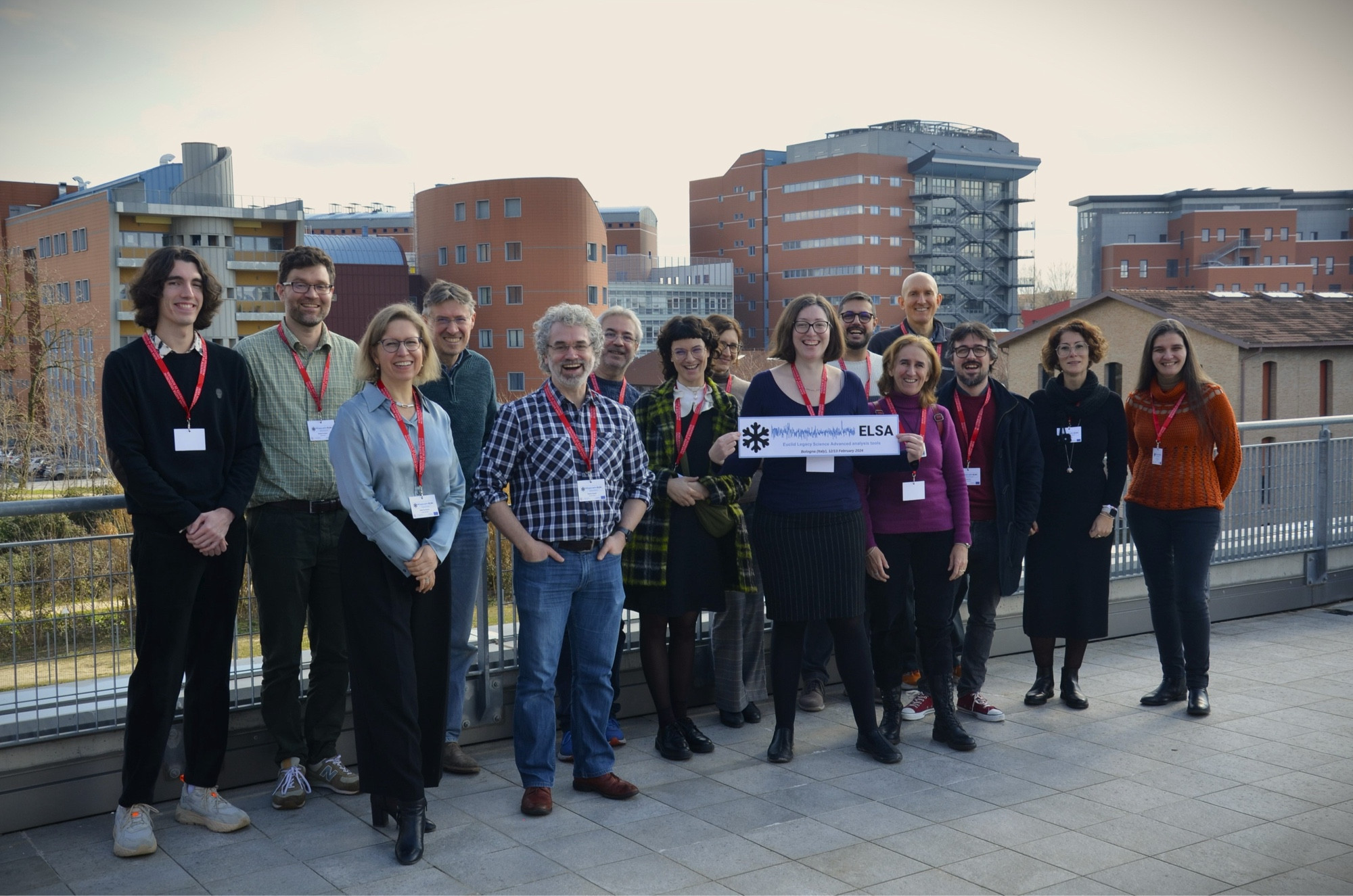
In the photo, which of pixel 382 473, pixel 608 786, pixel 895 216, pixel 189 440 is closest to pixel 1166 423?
pixel 608 786

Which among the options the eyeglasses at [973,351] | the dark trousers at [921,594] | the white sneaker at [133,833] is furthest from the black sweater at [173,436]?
the eyeglasses at [973,351]

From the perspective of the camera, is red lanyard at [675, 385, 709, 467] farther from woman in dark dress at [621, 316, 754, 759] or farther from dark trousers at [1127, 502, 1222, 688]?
dark trousers at [1127, 502, 1222, 688]

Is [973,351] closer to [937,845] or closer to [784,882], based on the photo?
[937,845]

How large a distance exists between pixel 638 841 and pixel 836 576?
150 cm

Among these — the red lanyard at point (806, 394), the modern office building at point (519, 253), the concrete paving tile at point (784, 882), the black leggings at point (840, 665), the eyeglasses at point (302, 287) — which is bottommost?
the concrete paving tile at point (784, 882)

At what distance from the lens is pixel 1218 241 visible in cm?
8906

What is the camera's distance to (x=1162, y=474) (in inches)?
231

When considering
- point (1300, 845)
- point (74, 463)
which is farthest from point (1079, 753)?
point (74, 463)

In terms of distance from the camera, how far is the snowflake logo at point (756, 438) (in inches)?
188

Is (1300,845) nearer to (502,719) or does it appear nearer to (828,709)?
(828,709)

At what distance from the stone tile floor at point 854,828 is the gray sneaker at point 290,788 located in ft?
0.15

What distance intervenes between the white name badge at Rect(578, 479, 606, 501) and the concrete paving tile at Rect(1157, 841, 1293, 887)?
250cm

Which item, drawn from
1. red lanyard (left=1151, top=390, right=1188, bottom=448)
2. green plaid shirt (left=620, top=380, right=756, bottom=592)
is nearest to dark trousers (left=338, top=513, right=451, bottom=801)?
green plaid shirt (left=620, top=380, right=756, bottom=592)

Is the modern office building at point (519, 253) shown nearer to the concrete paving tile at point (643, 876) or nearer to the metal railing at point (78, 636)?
the metal railing at point (78, 636)
